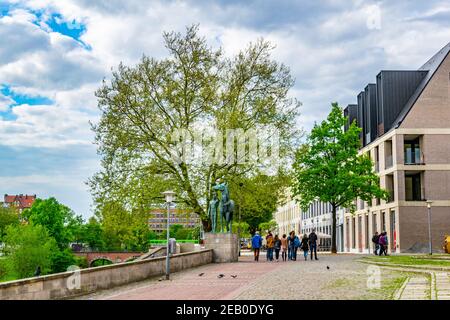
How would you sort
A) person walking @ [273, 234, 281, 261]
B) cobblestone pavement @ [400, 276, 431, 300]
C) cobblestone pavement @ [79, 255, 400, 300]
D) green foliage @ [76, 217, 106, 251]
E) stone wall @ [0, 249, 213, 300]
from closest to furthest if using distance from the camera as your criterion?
cobblestone pavement @ [400, 276, 431, 300] → stone wall @ [0, 249, 213, 300] → cobblestone pavement @ [79, 255, 400, 300] → person walking @ [273, 234, 281, 261] → green foliage @ [76, 217, 106, 251]

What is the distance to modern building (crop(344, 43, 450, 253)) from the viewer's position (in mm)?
51938

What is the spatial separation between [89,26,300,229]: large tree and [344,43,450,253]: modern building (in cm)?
1542

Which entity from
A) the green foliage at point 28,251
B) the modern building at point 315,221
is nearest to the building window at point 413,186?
the modern building at point 315,221

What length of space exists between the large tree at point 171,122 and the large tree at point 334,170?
26.0 feet

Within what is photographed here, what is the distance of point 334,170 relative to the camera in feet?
157

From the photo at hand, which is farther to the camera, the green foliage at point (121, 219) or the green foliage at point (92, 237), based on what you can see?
the green foliage at point (92, 237)

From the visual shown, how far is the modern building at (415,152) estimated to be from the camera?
170 ft

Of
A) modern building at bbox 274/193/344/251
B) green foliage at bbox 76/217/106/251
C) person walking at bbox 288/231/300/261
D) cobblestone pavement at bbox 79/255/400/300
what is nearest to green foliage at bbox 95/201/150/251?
person walking at bbox 288/231/300/261

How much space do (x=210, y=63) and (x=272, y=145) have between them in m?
6.72

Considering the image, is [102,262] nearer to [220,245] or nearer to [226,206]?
[220,245]

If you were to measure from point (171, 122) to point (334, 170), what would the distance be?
14.4 m

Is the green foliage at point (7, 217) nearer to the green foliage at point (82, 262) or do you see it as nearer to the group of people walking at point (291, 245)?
the green foliage at point (82, 262)

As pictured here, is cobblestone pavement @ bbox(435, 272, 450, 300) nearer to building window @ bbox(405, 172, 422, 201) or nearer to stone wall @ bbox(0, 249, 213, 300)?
stone wall @ bbox(0, 249, 213, 300)
